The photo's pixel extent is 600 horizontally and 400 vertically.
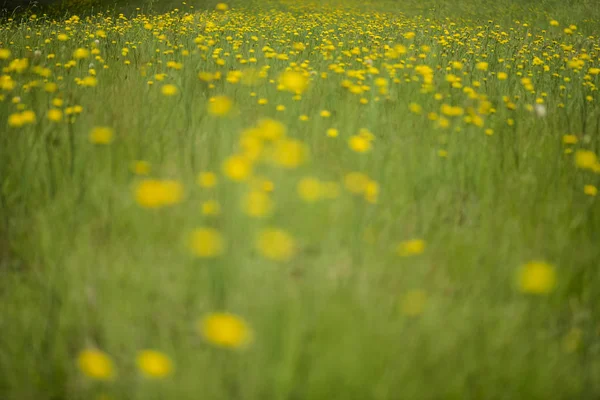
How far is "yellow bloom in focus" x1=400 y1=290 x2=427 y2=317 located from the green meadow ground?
1cm

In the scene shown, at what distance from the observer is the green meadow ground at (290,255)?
113 centimetres

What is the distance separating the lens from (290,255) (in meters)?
1.21

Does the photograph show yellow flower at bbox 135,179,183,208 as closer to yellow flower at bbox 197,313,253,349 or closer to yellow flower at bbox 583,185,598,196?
yellow flower at bbox 197,313,253,349

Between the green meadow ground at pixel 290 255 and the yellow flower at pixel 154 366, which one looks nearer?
the yellow flower at pixel 154 366

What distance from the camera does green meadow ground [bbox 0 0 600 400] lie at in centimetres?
113

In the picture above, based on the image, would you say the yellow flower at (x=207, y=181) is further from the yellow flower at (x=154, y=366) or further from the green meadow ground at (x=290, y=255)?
the yellow flower at (x=154, y=366)

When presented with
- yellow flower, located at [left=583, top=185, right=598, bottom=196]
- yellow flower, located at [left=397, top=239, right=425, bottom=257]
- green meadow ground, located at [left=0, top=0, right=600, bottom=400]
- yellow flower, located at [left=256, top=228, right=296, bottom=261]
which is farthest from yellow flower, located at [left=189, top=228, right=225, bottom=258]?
yellow flower, located at [left=583, top=185, right=598, bottom=196]

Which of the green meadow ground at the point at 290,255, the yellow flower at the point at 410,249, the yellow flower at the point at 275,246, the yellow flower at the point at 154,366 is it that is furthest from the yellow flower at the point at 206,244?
the yellow flower at the point at 410,249

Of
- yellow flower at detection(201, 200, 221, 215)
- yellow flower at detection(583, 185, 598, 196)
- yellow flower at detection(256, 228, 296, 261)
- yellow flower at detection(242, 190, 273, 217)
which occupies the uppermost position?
yellow flower at detection(242, 190, 273, 217)

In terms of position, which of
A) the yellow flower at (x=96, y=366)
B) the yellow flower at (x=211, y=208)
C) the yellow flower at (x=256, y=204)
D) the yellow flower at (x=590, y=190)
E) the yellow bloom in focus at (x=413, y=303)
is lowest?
the yellow flower at (x=96, y=366)

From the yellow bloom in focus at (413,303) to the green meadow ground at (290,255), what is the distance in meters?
0.01

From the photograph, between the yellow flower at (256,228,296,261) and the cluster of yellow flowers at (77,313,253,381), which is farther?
the yellow flower at (256,228,296,261)

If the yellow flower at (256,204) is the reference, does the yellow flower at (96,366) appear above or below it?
below

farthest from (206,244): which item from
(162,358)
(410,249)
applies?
(410,249)
